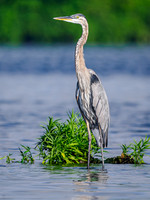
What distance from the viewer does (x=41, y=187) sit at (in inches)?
304

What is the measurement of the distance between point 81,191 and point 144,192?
72 cm

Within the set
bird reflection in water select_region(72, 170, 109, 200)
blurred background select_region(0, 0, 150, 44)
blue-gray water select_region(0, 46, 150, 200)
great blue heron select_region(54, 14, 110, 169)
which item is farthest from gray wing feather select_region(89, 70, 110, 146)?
blurred background select_region(0, 0, 150, 44)

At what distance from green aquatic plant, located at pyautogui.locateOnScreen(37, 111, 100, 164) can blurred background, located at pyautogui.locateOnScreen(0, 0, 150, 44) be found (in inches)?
2256

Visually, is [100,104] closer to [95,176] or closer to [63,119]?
[95,176]

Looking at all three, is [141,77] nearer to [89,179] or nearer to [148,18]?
[89,179]

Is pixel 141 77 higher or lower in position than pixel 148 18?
lower

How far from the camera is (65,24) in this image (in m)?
66.9

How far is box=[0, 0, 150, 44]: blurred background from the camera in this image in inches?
2712

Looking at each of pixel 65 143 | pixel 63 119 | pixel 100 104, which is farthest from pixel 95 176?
pixel 63 119

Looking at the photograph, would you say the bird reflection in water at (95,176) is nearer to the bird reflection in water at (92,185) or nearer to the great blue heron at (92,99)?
the bird reflection in water at (92,185)

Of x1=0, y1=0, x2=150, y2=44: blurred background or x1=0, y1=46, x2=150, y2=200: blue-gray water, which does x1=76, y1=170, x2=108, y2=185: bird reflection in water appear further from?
x1=0, y1=0, x2=150, y2=44: blurred background

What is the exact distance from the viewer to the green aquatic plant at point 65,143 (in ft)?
31.2

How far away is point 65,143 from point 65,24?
2281 inches

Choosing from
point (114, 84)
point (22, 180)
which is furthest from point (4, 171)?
point (114, 84)
